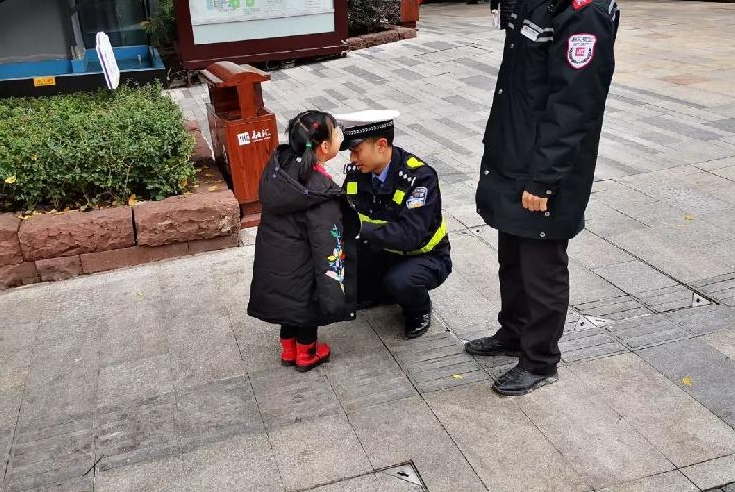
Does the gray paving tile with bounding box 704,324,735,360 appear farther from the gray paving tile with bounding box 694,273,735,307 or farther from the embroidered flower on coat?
the embroidered flower on coat

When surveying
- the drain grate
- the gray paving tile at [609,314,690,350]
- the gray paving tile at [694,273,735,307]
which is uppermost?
the gray paving tile at [694,273,735,307]

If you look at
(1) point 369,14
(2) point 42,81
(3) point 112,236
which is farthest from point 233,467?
(1) point 369,14

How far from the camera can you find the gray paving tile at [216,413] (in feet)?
10.5

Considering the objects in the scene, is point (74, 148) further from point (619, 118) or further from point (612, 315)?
point (619, 118)

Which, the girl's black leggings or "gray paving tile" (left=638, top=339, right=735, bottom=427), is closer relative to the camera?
"gray paving tile" (left=638, top=339, right=735, bottom=427)

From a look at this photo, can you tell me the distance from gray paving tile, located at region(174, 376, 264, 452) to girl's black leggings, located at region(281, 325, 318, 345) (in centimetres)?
32

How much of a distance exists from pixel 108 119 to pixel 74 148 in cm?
51

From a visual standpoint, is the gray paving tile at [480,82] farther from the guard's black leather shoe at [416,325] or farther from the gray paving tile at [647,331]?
the guard's black leather shoe at [416,325]

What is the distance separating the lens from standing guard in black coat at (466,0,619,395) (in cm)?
273

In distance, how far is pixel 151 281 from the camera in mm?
4656

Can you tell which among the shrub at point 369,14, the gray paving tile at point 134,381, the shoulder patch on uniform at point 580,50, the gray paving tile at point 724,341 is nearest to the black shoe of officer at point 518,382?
the gray paving tile at point 724,341

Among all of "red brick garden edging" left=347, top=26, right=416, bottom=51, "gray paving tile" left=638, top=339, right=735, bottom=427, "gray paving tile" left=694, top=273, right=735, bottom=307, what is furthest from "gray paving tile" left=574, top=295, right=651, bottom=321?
"red brick garden edging" left=347, top=26, right=416, bottom=51

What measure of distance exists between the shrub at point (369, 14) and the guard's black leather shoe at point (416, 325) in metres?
10.3

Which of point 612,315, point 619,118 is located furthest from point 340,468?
point 619,118
